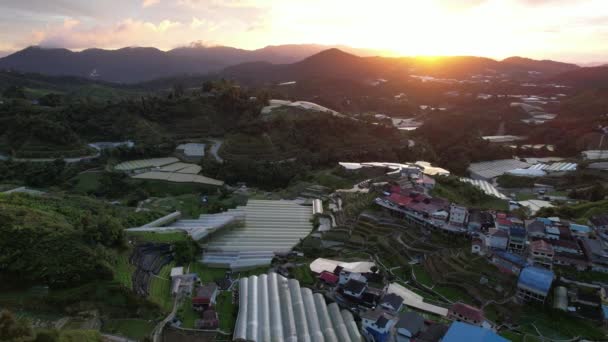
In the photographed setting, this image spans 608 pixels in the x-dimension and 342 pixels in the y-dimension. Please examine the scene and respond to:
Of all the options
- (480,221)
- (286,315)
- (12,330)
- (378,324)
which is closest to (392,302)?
(378,324)

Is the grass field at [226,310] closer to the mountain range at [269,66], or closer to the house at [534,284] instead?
the house at [534,284]

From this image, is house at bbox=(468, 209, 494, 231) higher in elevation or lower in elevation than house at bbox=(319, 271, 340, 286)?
higher

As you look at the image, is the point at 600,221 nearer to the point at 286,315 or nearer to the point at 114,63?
the point at 286,315

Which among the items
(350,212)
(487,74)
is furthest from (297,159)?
(487,74)

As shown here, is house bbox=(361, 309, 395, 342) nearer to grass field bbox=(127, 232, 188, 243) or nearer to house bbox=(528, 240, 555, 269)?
house bbox=(528, 240, 555, 269)

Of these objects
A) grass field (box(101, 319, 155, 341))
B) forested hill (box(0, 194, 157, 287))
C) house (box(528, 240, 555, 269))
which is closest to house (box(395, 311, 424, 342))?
house (box(528, 240, 555, 269))

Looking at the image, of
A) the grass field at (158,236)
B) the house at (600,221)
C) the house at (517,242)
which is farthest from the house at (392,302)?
the house at (600,221)
